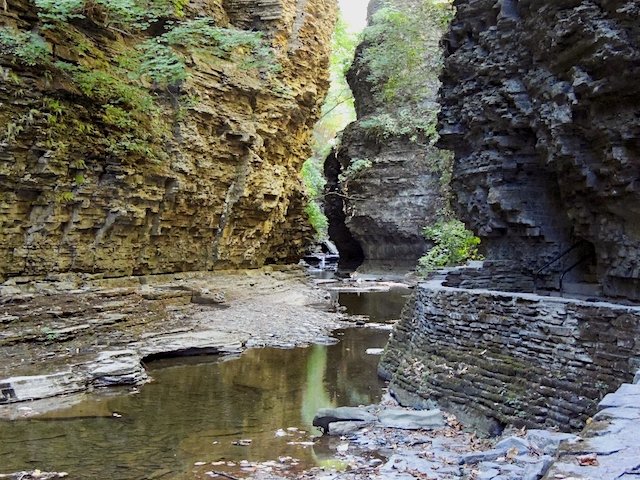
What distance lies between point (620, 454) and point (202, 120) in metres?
16.2

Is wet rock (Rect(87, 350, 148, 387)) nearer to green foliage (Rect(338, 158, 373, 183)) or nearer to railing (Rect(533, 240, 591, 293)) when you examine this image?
railing (Rect(533, 240, 591, 293))

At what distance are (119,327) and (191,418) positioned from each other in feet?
18.6

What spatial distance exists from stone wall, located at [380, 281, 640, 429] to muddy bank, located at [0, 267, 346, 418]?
5302 millimetres

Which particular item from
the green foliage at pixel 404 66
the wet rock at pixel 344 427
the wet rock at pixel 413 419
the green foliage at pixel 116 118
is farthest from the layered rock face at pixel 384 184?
the wet rock at pixel 344 427

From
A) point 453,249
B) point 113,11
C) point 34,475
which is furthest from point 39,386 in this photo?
point 453,249

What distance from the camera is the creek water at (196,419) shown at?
7.05 meters

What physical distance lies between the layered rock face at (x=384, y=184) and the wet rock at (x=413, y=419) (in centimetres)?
2399

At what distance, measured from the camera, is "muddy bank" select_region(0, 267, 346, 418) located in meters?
10.4

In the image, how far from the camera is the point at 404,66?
91.2 feet

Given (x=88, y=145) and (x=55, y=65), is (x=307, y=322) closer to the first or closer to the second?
(x=88, y=145)

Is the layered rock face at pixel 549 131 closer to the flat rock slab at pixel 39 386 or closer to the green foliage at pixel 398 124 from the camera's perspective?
the flat rock slab at pixel 39 386

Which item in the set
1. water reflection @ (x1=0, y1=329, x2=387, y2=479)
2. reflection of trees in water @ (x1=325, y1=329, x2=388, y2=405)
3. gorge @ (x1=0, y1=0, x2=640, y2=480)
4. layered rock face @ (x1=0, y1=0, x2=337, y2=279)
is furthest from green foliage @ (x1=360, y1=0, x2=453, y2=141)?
water reflection @ (x1=0, y1=329, x2=387, y2=479)

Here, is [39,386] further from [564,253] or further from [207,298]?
[564,253]

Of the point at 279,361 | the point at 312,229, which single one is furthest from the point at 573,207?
the point at 312,229
